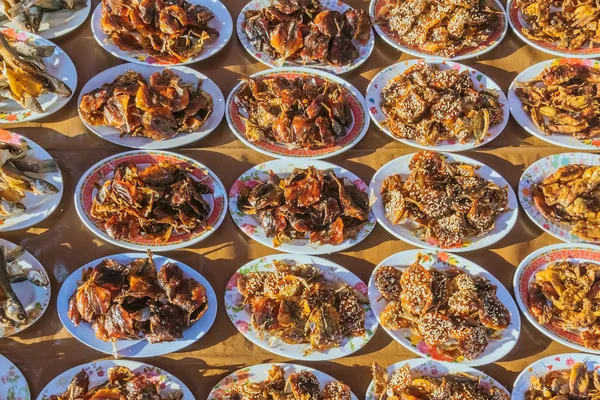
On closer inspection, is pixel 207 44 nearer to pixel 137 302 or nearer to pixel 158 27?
pixel 158 27

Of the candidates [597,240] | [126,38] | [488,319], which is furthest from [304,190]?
[597,240]

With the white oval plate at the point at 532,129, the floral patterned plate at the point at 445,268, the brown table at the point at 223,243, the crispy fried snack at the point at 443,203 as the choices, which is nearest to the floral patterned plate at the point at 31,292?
the brown table at the point at 223,243

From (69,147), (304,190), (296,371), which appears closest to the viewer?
(296,371)

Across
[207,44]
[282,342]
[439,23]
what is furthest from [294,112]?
[282,342]

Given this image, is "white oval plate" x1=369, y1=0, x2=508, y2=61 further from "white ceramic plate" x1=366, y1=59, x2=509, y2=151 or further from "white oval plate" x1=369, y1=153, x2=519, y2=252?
"white oval plate" x1=369, y1=153, x2=519, y2=252

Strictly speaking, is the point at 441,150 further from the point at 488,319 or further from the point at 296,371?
the point at 296,371

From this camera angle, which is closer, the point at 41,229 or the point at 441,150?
the point at 41,229
